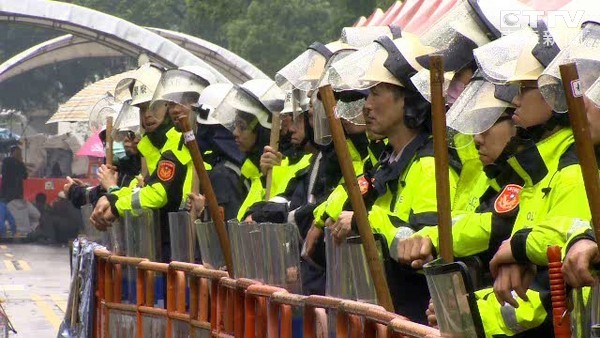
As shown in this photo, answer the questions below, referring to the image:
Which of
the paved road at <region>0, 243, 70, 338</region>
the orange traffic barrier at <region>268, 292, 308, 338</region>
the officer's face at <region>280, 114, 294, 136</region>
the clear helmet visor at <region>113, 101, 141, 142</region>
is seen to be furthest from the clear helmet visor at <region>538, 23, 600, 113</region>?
the paved road at <region>0, 243, 70, 338</region>

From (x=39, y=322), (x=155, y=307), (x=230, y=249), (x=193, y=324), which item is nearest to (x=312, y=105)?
(x=230, y=249)

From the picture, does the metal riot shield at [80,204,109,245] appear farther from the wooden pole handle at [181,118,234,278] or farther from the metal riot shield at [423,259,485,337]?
the metal riot shield at [423,259,485,337]

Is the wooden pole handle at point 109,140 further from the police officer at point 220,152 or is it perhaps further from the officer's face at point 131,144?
the police officer at point 220,152

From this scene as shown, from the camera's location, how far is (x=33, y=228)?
36062mm

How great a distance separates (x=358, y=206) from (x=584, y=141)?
183cm

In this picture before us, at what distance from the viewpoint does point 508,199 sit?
19.0 feet

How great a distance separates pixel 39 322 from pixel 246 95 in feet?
26.1

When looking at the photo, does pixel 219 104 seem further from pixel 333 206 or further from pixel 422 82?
pixel 422 82

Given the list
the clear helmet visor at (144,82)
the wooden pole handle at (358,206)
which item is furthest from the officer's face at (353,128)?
the clear helmet visor at (144,82)

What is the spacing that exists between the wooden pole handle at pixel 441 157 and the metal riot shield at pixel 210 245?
4.24 m

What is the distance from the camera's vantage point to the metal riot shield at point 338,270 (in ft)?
21.8

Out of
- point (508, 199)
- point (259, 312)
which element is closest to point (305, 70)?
point (259, 312)

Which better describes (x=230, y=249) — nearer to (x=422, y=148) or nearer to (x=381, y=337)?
(x=422, y=148)

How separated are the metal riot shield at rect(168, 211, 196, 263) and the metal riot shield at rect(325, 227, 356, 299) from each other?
316 centimetres
